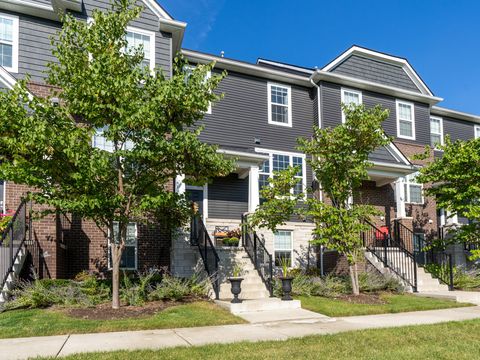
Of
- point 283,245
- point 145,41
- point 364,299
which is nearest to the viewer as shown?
point 364,299

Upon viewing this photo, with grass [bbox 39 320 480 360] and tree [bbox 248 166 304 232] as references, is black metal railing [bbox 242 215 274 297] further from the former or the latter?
grass [bbox 39 320 480 360]

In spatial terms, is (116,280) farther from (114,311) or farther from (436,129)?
(436,129)

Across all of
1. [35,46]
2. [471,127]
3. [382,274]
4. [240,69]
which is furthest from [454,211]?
[35,46]

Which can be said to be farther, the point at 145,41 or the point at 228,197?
the point at 228,197

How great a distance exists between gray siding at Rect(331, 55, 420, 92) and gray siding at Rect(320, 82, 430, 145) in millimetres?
757

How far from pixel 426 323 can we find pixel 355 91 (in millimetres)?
12904

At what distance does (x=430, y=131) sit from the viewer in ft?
74.6

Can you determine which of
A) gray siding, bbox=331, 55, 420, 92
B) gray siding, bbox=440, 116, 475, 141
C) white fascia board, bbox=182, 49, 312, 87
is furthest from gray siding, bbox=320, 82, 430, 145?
gray siding, bbox=440, 116, 475, 141

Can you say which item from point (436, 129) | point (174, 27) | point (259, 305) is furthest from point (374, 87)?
point (259, 305)

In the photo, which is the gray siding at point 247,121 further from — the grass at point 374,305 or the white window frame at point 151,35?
the grass at point 374,305

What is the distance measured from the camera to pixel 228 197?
56.6 ft

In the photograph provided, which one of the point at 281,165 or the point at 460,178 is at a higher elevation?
the point at 281,165

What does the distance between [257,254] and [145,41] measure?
812cm

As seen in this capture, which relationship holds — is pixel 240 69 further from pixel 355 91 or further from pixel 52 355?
pixel 52 355
